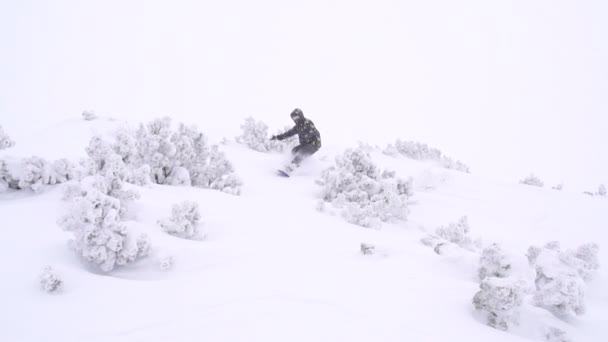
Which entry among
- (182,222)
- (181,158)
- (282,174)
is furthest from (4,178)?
(282,174)

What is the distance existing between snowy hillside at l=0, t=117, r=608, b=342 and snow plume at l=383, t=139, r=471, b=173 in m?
6.38

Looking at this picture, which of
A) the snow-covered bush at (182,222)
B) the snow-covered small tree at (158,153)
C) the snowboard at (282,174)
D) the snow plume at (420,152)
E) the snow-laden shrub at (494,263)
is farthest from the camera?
the snow plume at (420,152)

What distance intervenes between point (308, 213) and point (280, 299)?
2374 mm

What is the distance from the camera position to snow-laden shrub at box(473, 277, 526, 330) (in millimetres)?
2359

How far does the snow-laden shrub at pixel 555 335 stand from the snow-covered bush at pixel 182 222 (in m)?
2.66

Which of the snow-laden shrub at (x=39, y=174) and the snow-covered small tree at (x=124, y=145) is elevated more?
the snow-covered small tree at (x=124, y=145)

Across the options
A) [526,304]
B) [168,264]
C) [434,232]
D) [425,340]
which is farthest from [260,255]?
[434,232]

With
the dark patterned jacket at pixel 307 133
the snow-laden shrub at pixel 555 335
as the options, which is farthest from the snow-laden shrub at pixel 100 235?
the dark patterned jacket at pixel 307 133

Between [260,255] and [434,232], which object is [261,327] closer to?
[260,255]

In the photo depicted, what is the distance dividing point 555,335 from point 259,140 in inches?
320

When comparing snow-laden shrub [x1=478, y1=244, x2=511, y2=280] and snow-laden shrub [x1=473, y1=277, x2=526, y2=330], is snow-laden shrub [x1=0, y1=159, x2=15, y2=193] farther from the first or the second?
snow-laden shrub [x1=478, y1=244, x2=511, y2=280]

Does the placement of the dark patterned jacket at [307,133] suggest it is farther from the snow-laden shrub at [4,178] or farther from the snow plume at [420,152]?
the snow-laden shrub at [4,178]

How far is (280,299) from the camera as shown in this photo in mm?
2281

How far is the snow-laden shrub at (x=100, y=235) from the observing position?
97.0 inches
